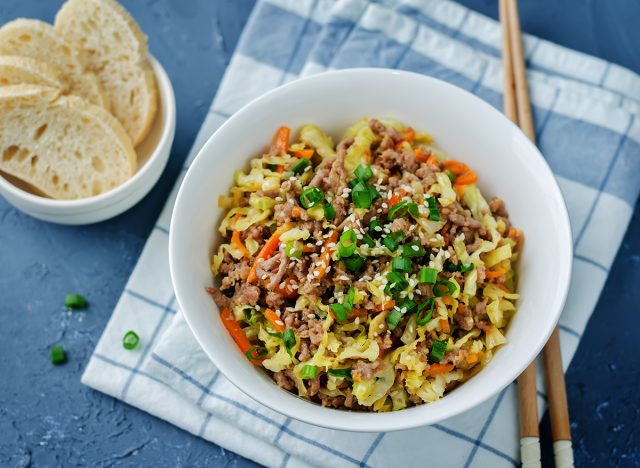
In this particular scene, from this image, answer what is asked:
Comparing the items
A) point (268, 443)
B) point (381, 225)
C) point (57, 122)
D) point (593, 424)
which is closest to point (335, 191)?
point (381, 225)

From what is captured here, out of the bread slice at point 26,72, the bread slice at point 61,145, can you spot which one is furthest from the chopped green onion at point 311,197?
the bread slice at point 26,72

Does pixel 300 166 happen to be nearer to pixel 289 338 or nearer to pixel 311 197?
pixel 311 197

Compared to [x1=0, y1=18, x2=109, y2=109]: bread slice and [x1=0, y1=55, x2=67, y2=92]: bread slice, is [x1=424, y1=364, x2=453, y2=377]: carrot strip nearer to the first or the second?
[x1=0, y1=18, x2=109, y2=109]: bread slice

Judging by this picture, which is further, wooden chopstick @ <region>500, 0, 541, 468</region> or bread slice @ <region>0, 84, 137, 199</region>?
bread slice @ <region>0, 84, 137, 199</region>

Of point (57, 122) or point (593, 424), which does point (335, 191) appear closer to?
point (57, 122)

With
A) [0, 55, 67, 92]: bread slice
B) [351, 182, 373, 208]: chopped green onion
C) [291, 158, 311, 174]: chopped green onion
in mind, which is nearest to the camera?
[351, 182, 373, 208]: chopped green onion

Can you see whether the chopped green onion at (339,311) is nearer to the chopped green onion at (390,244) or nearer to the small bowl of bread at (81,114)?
the chopped green onion at (390,244)

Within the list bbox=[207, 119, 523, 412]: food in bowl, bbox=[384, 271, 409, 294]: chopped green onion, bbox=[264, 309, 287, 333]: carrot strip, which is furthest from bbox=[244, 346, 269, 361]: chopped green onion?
bbox=[384, 271, 409, 294]: chopped green onion
